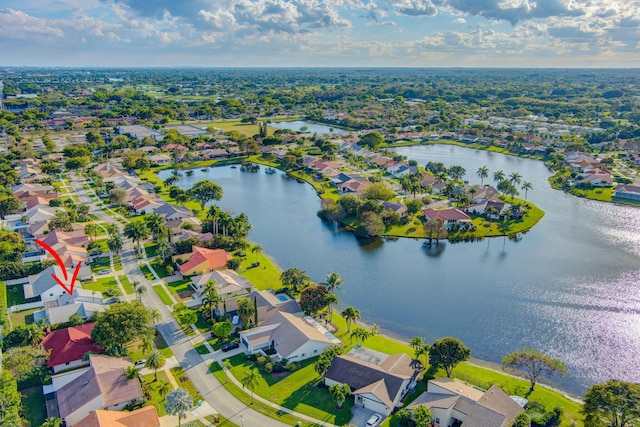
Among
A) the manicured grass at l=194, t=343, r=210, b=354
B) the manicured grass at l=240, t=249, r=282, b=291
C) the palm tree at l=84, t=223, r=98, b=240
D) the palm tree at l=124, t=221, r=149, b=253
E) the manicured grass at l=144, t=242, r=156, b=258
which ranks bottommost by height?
the manicured grass at l=194, t=343, r=210, b=354

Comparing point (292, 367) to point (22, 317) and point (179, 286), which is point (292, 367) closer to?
point (179, 286)

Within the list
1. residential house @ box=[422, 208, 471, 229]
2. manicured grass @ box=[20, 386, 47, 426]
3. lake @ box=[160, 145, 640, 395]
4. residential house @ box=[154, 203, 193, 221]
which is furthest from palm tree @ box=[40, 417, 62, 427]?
residential house @ box=[422, 208, 471, 229]

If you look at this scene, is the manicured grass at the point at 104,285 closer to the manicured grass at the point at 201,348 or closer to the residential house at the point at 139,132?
the manicured grass at the point at 201,348

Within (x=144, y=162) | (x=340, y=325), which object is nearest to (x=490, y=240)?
(x=340, y=325)

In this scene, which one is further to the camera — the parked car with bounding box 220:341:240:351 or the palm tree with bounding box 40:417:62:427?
the parked car with bounding box 220:341:240:351

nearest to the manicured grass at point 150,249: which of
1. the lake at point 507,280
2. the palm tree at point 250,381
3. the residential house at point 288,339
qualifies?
the lake at point 507,280

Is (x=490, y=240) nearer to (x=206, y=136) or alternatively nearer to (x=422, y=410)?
(x=422, y=410)

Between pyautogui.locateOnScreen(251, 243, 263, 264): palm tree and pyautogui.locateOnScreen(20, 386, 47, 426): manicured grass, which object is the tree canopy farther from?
pyautogui.locateOnScreen(251, 243, 263, 264): palm tree
